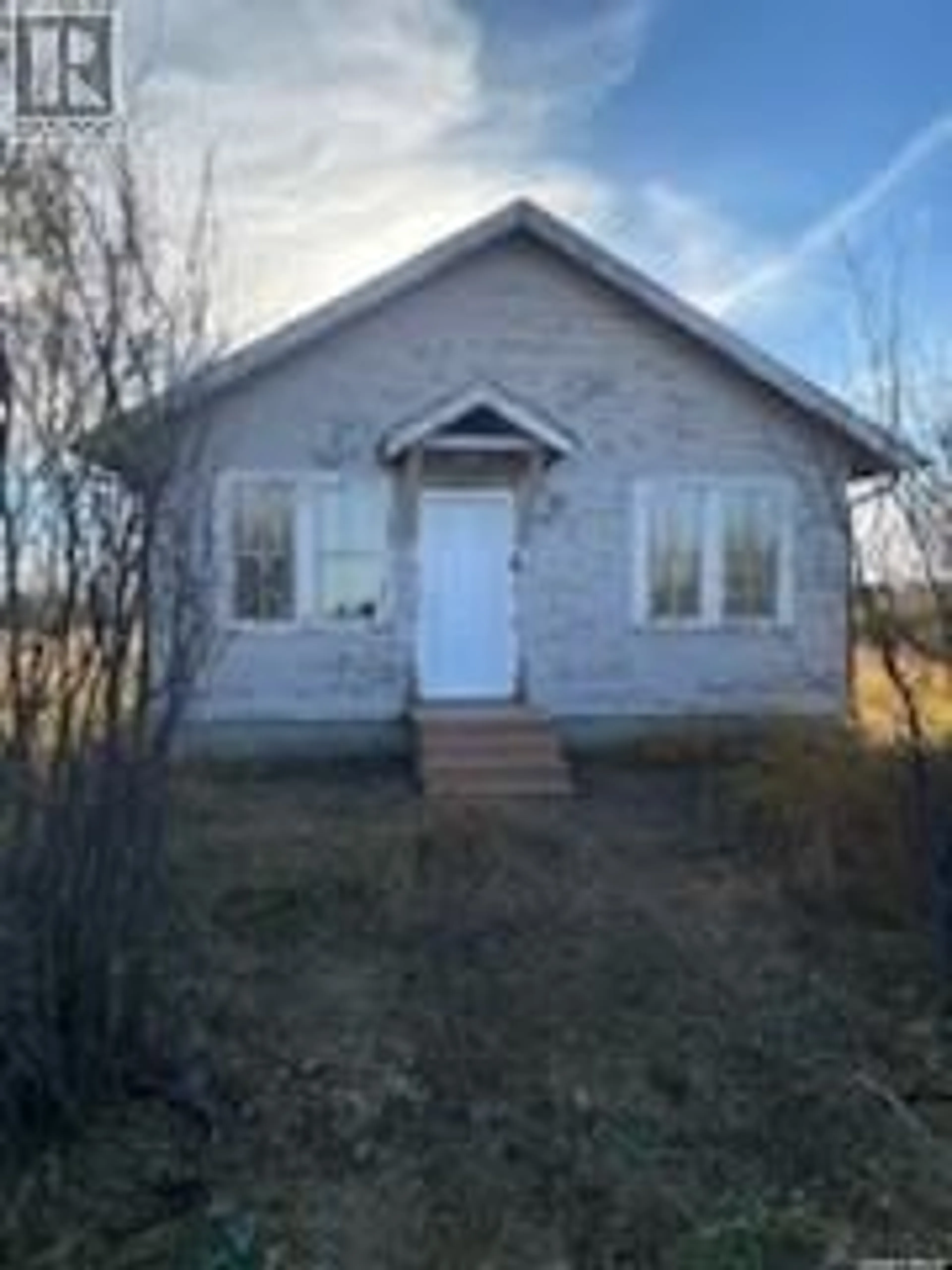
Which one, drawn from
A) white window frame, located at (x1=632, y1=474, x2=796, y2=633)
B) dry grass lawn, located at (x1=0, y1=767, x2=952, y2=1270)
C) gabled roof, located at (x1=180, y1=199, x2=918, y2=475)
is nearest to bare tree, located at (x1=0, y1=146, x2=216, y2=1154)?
dry grass lawn, located at (x1=0, y1=767, x2=952, y2=1270)

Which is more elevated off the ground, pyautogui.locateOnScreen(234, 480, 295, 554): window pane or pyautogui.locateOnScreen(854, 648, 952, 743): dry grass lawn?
pyautogui.locateOnScreen(234, 480, 295, 554): window pane

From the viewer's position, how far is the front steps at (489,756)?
1345 cm

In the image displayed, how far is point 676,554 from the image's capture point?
16125mm

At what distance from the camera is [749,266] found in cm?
1309

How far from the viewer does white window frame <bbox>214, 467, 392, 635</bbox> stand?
49.1 ft

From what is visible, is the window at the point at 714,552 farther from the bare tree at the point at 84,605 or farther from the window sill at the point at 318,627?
the bare tree at the point at 84,605

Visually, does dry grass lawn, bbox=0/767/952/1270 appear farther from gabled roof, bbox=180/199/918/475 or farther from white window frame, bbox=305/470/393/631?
gabled roof, bbox=180/199/918/475

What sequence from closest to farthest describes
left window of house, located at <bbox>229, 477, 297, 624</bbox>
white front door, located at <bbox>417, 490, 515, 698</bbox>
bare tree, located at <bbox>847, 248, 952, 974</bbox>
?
bare tree, located at <bbox>847, 248, 952, 974</bbox> < left window of house, located at <bbox>229, 477, 297, 624</bbox> < white front door, located at <bbox>417, 490, 515, 698</bbox>

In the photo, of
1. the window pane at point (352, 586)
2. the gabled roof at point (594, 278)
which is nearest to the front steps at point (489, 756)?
the window pane at point (352, 586)

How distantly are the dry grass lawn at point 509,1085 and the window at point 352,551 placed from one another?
213 inches

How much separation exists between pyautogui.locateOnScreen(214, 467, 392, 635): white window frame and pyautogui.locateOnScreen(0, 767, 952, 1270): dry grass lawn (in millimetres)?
5133

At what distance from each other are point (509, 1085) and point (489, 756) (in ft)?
24.2

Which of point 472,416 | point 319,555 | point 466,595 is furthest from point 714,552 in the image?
point 319,555

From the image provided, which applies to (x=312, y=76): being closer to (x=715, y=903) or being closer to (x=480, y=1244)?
(x=715, y=903)
